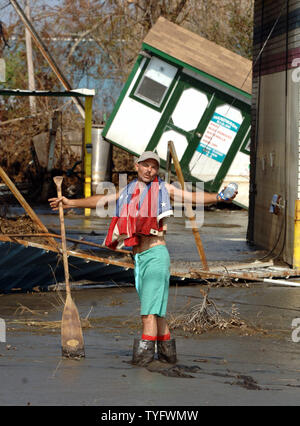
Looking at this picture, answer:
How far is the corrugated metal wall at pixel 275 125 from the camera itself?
13.7 meters

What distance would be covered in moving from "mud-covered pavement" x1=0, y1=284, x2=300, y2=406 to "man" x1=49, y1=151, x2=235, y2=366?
21cm

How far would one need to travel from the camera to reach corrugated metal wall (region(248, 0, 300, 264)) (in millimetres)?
13695

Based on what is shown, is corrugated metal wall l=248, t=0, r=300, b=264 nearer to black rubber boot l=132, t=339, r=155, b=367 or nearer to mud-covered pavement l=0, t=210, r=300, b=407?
mud-covered pavement l=0, t=210, r=300, b=407

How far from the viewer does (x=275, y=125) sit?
15039 millimetres

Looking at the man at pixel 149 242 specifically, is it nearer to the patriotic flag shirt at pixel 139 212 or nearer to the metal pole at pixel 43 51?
the patriotic flag shirt at pixel 139 212

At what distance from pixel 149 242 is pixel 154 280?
32 centimetres

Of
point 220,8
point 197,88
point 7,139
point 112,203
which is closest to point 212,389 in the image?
point 112,203

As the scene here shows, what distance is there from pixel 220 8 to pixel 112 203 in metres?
25.1

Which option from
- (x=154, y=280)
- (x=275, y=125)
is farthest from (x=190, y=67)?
(x=154, y=280)

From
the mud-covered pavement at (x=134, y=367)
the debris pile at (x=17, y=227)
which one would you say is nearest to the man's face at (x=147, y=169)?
the mud-covered pavement at (x=134, y=367)

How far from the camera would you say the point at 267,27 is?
1595 cm

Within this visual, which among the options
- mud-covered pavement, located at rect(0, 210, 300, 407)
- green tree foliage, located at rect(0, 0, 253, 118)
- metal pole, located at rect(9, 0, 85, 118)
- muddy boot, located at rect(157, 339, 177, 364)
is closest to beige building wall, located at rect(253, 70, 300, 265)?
mud-covered pavement, located at rect(0, 210, 300, 407)

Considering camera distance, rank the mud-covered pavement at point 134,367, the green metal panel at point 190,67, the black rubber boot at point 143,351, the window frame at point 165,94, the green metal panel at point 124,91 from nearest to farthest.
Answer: the mud-covered pavement at point 134,367
the black rubber boot at point 143,351
the green metal panel at point 190,67
the window frame at point 165,94
the green metal panel at point 124,91

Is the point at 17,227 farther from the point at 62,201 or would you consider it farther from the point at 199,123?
the point at 199,123
